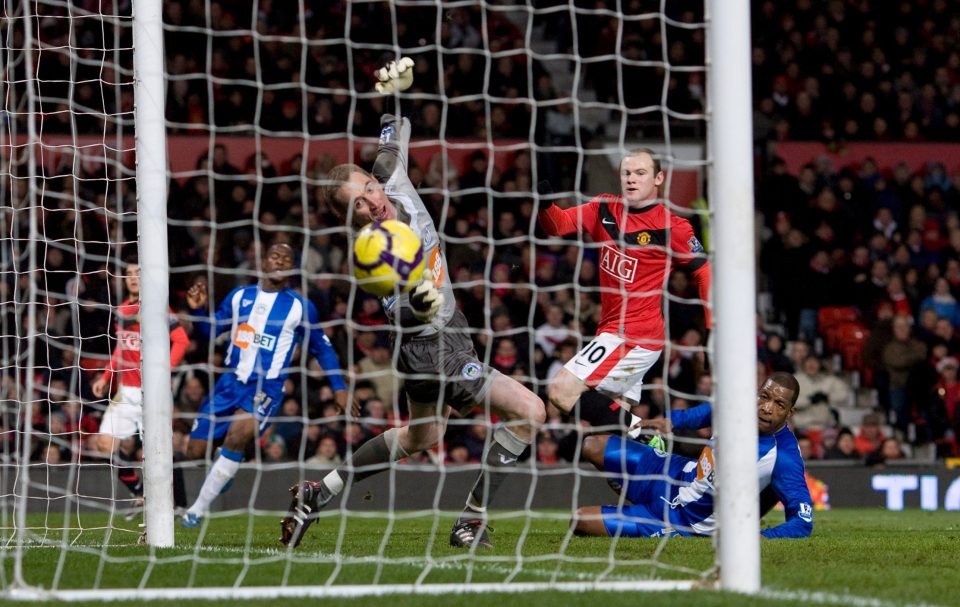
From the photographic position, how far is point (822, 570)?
537 centimetres

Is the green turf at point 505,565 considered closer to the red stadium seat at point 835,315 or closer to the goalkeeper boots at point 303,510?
the goalkeeper boots at point 303,510

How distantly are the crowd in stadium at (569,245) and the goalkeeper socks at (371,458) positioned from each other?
4.10 m

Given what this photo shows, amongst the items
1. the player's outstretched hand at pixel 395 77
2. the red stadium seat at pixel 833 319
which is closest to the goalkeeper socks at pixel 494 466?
the player's outstretched hand at pixel 395 77

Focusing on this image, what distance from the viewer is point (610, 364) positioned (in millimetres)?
7789

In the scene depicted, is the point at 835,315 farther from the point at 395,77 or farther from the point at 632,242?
the point at 395,77

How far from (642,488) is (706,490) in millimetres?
505

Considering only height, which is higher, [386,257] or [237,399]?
[386,257]

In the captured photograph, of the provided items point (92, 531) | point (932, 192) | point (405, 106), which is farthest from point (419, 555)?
point (932, 192)

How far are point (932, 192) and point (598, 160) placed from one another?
439cm

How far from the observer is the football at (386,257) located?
5328mm

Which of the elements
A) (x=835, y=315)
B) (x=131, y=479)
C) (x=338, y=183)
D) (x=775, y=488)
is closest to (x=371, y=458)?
(x=338, y=183)

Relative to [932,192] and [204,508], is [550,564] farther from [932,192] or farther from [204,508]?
[932,192]

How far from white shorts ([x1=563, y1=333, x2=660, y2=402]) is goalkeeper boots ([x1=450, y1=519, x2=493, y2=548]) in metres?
1.57

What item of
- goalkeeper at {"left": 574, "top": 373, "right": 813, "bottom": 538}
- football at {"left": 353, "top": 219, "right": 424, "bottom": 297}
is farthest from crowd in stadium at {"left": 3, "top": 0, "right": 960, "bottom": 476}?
football at {"left": 353, "top": 219, "right": 424, "bottom": 297}
